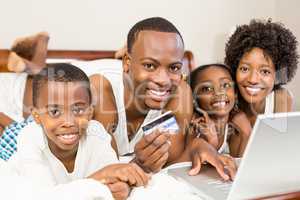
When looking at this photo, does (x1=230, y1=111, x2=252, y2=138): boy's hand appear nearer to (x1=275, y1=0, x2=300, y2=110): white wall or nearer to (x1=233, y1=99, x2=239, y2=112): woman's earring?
(x1=233, y1=99, x2=239, y2=112): woman's earring

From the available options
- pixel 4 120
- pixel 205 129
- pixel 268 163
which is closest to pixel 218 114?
pixel 205 129

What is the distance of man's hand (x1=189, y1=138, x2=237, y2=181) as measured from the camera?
2.97ft

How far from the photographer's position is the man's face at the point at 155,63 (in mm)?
1036

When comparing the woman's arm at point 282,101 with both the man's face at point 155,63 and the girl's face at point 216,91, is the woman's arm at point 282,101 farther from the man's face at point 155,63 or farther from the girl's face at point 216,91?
the man's face at point 155,63

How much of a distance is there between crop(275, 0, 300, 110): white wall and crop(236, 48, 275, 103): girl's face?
0.84 meters

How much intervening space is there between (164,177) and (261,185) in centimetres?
23

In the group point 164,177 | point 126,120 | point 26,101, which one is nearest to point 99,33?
point 26,101

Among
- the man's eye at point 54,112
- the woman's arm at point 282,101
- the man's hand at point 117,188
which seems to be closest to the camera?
the man's hand at point 117,188

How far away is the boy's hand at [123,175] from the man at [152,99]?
9cm

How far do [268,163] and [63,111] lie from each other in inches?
18.7

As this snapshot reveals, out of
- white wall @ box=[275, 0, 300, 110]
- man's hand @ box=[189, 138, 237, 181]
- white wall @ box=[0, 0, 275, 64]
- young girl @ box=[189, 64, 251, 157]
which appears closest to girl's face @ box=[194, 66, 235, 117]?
young girl @ box=[189, 64, 251, 157]

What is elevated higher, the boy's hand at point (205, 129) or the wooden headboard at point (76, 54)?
the wooden headboard at point (76, 54)

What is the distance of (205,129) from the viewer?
4.01 feet

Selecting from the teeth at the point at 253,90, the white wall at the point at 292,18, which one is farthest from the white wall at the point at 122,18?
the teeth at the point at 253,90
